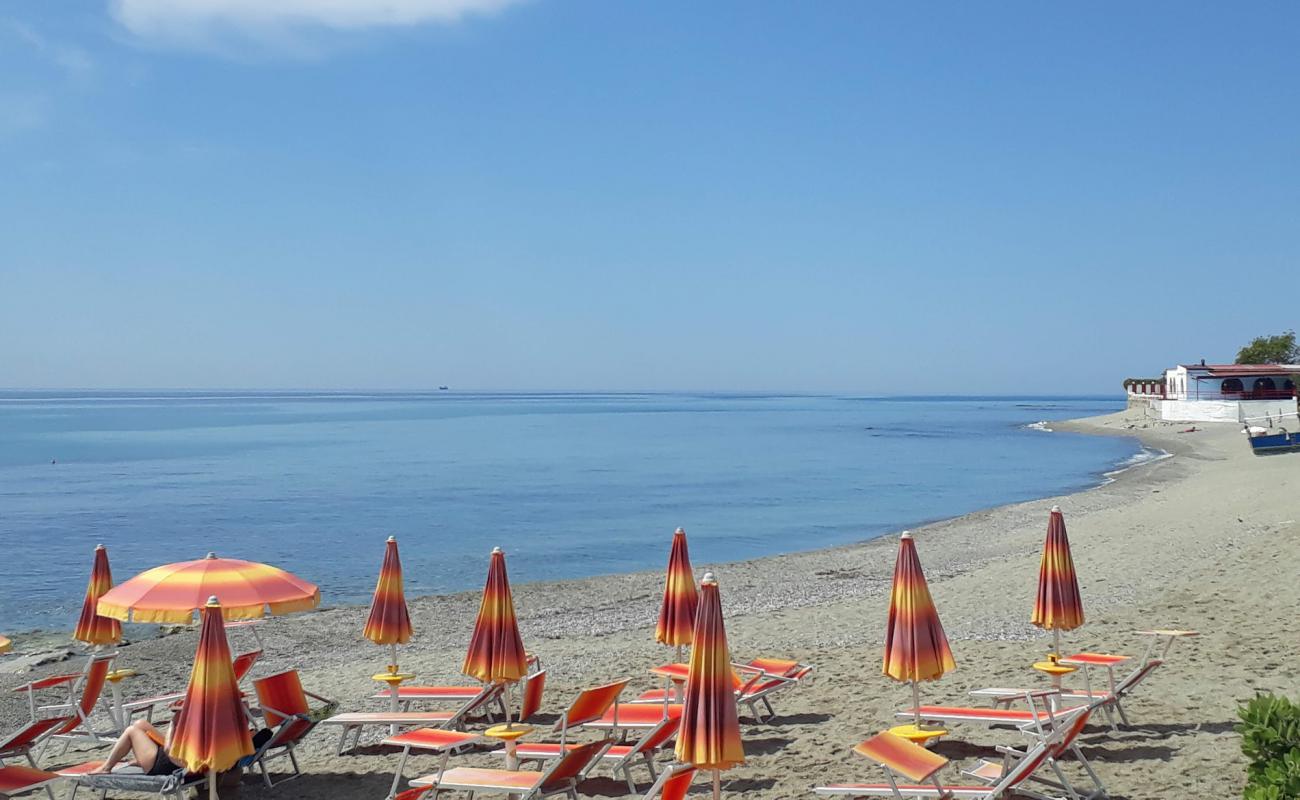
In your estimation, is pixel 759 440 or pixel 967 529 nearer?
pixel 967 529

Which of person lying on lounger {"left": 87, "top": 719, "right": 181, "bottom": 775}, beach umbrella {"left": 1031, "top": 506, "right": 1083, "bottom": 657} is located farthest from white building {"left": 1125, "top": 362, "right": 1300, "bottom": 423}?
person lying on lounger {"left": 87, "top": 719, "right": 181, "bottom": 775}

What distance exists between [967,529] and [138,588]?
76.6ft

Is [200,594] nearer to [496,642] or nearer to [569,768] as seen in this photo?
[496,642]

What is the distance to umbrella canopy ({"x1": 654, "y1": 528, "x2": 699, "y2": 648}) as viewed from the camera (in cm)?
890

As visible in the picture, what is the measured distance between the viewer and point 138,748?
24.7 ft

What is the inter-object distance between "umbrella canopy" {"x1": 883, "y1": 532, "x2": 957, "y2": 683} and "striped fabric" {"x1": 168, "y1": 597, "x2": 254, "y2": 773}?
14.2 feet

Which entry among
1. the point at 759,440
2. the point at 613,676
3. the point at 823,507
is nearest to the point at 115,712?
the point at 613,676

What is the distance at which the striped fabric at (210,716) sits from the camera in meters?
Answer: 6.34

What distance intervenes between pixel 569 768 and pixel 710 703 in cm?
168

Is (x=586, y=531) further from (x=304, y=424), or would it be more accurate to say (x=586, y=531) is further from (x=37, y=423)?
(x=37, y=423)

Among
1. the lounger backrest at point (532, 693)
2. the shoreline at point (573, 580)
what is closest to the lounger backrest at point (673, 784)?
the lounger backrest at point (532, 693)

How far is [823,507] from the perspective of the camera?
119ft

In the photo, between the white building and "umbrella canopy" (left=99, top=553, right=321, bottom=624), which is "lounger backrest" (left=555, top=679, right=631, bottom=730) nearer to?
"umbrella canopy" (left=99, top=553, right=321, bottom=624)

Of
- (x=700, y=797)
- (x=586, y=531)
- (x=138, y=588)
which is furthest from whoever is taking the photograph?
(x=586, y=531)
